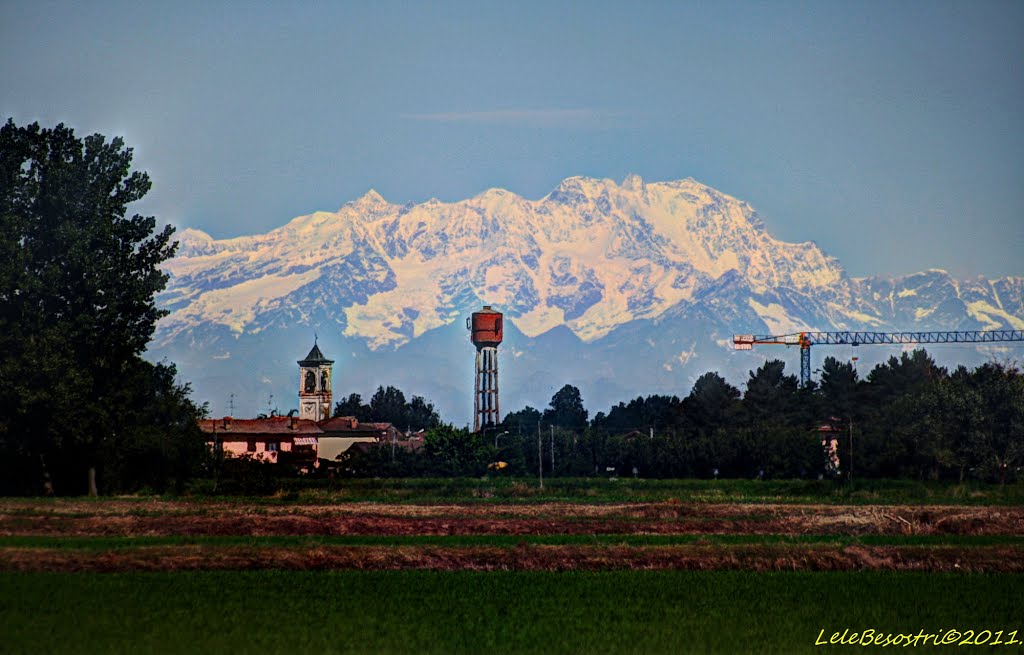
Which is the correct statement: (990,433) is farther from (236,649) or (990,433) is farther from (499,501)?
(236,649)

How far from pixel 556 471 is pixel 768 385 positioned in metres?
48.7

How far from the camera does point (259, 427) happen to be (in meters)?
174

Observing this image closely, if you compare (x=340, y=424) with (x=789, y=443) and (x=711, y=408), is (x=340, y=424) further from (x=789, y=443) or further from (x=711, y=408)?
(x=789, y=443)

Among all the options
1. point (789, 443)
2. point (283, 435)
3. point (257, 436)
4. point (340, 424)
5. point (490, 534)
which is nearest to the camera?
point (490, 534)

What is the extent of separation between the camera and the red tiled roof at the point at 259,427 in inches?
6708

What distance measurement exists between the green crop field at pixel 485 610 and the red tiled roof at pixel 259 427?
13146 centimetres

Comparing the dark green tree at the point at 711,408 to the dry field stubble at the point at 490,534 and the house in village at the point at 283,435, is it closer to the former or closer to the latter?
the house in village at the point at 283,435

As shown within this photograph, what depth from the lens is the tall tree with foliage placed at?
78750 millimetres

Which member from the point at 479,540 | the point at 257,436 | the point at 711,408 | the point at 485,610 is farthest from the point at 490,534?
the point at 711,408

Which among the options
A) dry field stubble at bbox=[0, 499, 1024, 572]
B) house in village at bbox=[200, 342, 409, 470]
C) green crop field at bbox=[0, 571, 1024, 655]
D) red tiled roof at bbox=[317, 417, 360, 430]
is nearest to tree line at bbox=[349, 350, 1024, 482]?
house in village at bbox=[200, 342, 409, 470]

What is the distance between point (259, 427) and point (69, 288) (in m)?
93.3

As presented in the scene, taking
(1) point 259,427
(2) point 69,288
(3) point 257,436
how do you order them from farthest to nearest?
(1) point 259,427 < (3) point 257,436 < (2) point 69,288

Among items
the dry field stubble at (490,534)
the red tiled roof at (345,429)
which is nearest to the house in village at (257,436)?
the red tiled roof at (345,429)

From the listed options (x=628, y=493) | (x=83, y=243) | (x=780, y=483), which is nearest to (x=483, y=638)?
(x=83, y=243)
